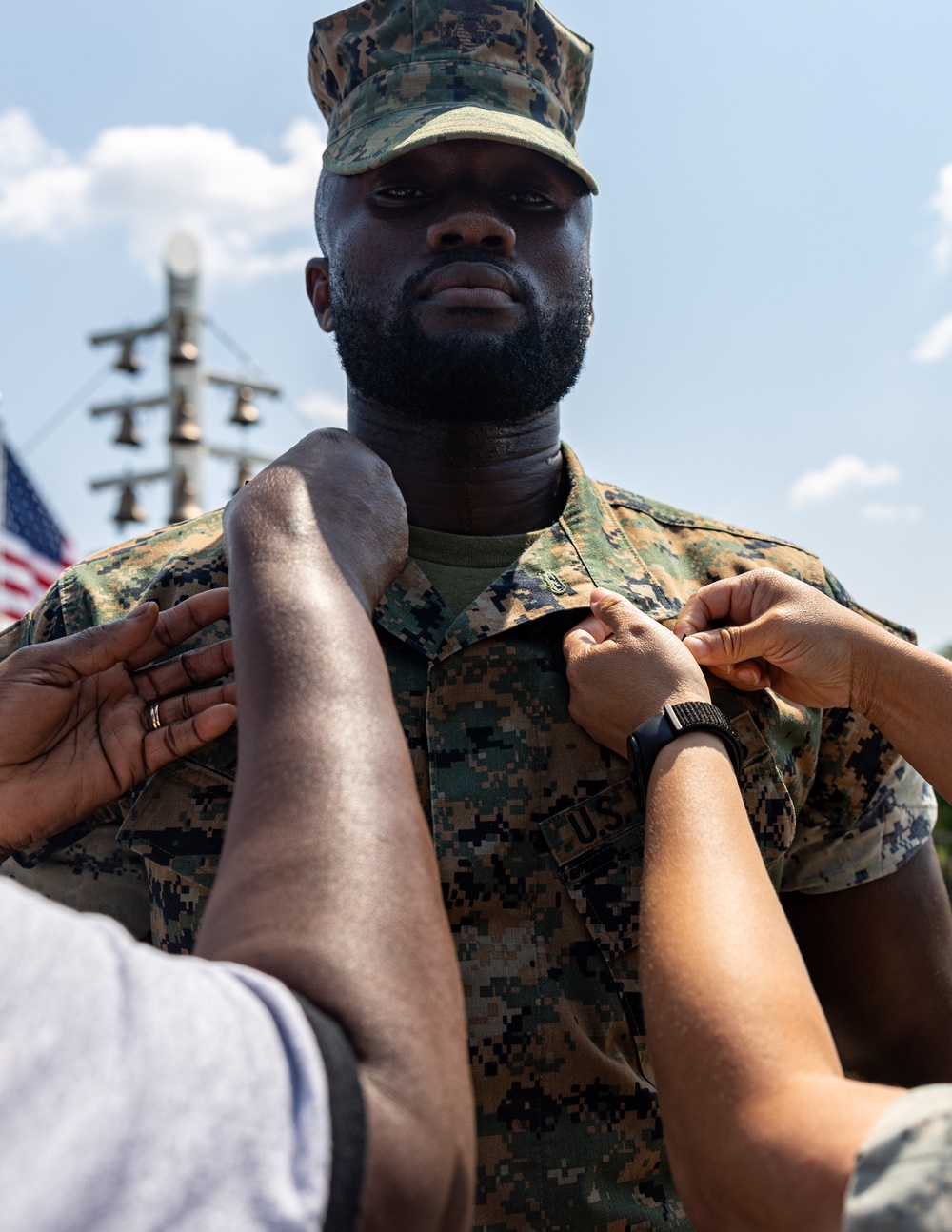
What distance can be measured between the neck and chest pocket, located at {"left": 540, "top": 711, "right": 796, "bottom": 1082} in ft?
2.50

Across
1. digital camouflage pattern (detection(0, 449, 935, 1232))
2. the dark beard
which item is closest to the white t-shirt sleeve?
digital camouflage pattern (detection(0, 449, 935, 1232))

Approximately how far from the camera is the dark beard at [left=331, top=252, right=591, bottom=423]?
2.49 meters

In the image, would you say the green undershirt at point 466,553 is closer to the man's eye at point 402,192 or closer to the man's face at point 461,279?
the man's face at point 461,279

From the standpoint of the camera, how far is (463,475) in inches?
105

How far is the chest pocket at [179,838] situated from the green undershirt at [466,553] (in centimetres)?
68

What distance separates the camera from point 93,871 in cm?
231

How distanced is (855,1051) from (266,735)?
6.10 feet

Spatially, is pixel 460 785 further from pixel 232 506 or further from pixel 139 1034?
pixel 139 1034

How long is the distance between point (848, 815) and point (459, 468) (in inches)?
45.5

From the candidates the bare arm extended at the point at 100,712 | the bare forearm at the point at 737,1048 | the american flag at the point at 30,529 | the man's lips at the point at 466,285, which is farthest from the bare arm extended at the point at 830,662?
the american flag at the point at 30,529

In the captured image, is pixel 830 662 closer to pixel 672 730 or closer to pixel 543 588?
pixel 672 730

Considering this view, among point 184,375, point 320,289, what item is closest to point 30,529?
point 184,375

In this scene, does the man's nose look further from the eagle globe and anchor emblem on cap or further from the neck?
the eagle globe and anchor emblem on cap

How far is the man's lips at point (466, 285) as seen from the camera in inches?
95.9
